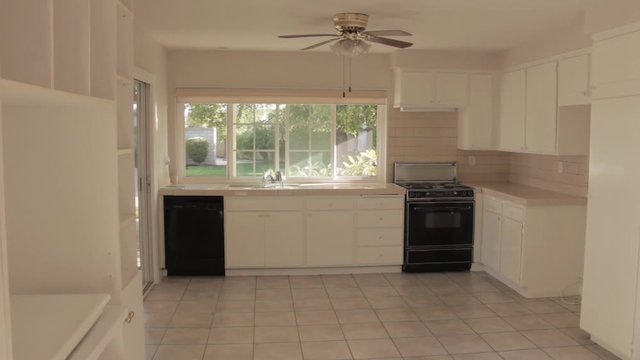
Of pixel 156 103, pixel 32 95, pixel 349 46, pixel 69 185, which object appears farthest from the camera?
pixel 156 103

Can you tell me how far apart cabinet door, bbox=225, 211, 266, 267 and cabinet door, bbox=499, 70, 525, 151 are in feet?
8.60

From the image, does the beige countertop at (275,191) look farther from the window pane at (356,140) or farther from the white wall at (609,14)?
the white wall at (609,14)

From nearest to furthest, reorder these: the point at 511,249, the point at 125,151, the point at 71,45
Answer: the point at 71,45
the point at 125,151
the point at 511,249

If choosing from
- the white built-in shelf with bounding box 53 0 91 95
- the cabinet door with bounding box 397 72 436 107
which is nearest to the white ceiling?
the cabinet door with bounding box 397 72 436 107

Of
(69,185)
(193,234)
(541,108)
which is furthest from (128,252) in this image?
(541,108)

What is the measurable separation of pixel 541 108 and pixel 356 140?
6.72 ft

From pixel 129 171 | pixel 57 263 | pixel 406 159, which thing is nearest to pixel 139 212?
pixel 129 171

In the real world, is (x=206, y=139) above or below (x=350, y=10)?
below

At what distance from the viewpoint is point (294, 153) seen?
6168 mm

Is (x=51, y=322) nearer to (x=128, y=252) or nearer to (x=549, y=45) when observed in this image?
(x=128, y=252)

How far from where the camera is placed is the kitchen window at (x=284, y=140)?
6070 mm

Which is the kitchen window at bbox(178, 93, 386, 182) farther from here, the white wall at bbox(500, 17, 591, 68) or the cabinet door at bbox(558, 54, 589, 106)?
the cabinet door at bbox(558, 54, 589, 106)

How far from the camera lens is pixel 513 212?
4930 millimetres

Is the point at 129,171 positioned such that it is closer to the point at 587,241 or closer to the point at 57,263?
the point at 57,263
